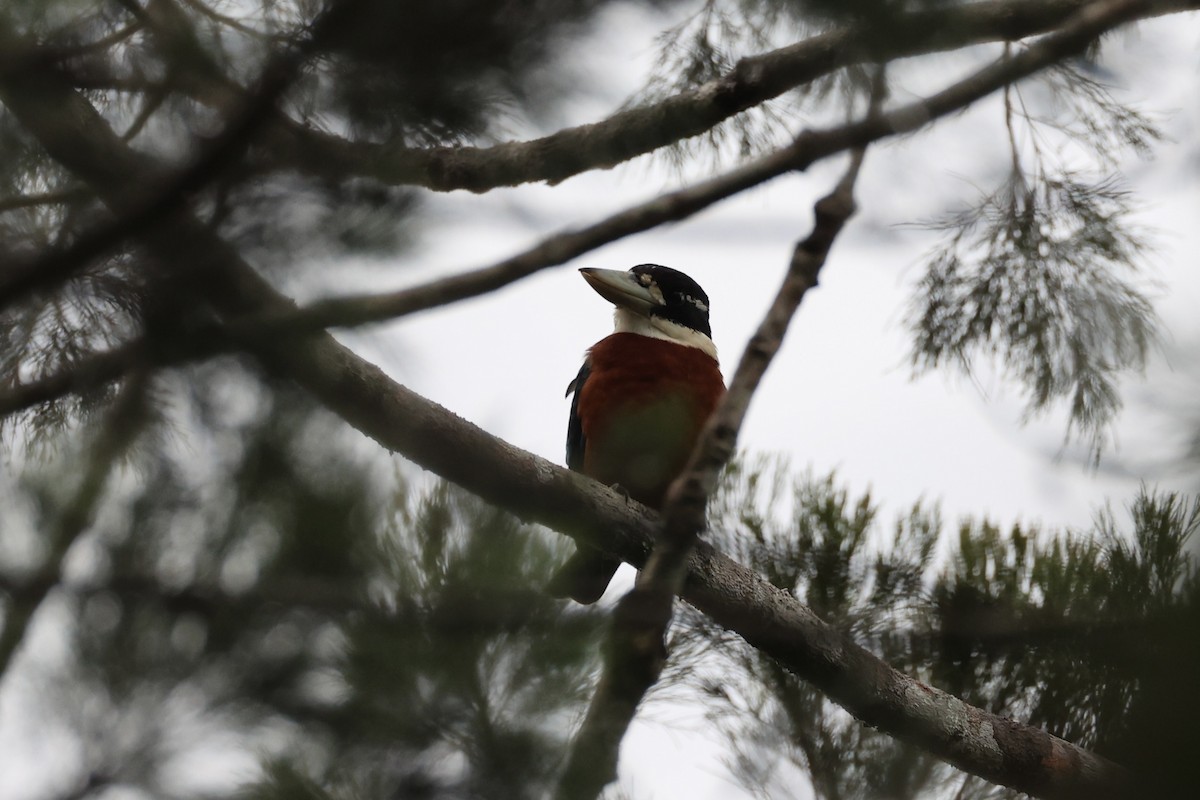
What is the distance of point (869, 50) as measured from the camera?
162 cm

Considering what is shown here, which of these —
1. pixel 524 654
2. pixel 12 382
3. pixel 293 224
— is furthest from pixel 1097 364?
pixel 12 382

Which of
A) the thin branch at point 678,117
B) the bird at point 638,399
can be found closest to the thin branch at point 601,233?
the thin branch at point 678,117

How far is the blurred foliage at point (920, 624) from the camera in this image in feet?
9.18

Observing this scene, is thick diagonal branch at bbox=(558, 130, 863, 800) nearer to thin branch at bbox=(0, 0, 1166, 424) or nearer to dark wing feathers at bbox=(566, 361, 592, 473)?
thin branch at bbox=(0, 0, 1166, 424)

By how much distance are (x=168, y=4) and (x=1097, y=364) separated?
2707 millimetres

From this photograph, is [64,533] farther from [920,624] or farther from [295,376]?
[920,624]

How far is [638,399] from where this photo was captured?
13.9 feet

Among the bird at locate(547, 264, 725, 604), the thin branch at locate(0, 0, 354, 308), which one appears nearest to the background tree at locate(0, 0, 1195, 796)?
the thin branch at locate(0, 0, 354, 308)

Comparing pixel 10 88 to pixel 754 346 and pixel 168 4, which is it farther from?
pixel 754 346

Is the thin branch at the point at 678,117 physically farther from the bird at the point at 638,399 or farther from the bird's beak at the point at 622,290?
the bird's beak at the point at 622,290

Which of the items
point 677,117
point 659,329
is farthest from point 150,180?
point 659,329

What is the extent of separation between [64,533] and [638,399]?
2586mm

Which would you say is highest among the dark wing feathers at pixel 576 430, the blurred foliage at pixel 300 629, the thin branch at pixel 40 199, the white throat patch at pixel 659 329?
the white throat patch at pixel 659 329

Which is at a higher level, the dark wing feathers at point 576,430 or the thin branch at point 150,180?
the dark wing feathers at point 576,430
